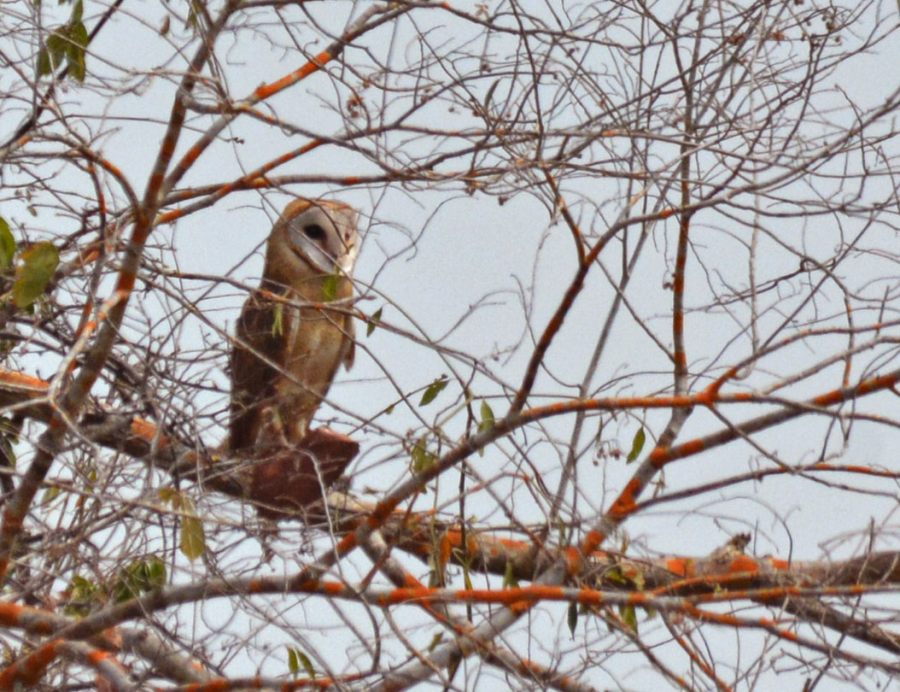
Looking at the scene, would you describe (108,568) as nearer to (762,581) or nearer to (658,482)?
(658,482)

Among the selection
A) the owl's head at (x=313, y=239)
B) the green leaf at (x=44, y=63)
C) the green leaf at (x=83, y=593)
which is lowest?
the green leaf at (x=83, y=593)

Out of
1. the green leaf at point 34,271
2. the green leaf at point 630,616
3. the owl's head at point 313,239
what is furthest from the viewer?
the owl's head at point 313,239

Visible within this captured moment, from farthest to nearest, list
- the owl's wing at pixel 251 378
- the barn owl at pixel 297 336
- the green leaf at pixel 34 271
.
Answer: the barn owl at pixel 297 336 → the owl's wing at pixel 251 378 → the green leaf at pixel 34 271

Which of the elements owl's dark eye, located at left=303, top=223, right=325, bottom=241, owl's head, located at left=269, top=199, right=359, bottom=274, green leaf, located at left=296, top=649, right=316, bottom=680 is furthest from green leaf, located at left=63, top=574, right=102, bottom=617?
owl's dark eye, located at left=303, top=223, right=325, bottom=241

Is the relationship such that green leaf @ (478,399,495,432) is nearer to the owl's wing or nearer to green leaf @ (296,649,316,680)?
green leaf @ (296,649,316,680)

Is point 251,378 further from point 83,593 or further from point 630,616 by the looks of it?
point 630,616

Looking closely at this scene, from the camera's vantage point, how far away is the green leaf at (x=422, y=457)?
12.1 ft

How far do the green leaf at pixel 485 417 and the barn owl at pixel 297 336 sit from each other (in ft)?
6.09

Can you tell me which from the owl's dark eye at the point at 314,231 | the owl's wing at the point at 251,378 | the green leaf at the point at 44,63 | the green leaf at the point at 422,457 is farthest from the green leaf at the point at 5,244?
the owl's dark eye at the point at 314,231

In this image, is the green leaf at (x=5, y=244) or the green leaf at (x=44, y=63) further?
the green leaf at (x=44, y=63)

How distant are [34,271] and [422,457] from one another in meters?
1.04

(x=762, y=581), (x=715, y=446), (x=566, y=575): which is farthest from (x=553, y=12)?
(x=762, y=581)

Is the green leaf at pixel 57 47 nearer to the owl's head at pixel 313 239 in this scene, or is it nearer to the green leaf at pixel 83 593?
the green leaf at pixel 83 593

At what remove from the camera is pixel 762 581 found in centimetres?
460
